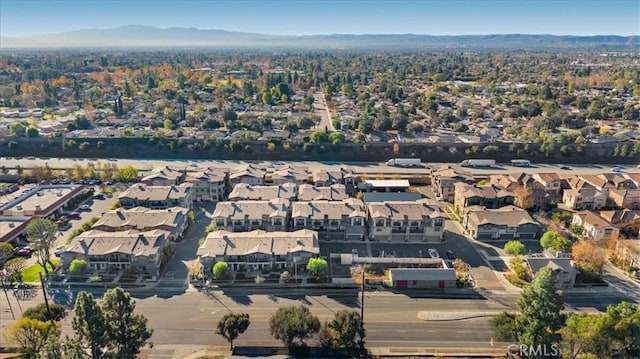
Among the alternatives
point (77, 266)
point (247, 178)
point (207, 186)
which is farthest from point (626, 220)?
point (77, 266)

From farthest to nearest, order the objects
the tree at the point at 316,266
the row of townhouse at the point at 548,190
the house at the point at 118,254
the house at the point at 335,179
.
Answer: the house at the point at 335,179 < the row of townhouse at the point at 548,190 < the house at the point at 118,254 < the tree at the point at 316,266

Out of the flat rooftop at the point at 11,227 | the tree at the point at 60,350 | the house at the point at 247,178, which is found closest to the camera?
the tree at the point at 60,350

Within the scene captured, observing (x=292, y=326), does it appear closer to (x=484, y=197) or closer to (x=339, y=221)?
(x=339, y=221)

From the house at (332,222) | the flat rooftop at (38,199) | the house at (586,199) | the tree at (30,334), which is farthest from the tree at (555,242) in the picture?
the flat rooftop at (38,199)

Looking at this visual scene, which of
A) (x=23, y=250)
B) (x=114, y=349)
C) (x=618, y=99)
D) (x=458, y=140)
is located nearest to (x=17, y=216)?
(x=23, y=250)

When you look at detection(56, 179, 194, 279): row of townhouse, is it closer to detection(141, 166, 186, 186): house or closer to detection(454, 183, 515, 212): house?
detection(141, 166, 186, 186): house

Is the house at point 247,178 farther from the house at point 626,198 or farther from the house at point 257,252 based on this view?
the house at point 626,198
